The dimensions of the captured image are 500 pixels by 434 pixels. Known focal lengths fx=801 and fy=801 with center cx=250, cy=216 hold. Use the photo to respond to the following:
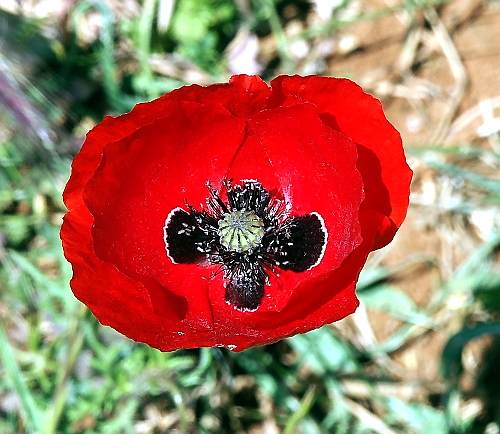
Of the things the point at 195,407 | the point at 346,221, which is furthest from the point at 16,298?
the point at 346,221

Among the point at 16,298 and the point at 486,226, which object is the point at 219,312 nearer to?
the point at 16,298

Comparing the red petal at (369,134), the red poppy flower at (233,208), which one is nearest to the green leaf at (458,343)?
the red poppy flower at (233,208)

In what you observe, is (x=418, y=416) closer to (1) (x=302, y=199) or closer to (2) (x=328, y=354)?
(2) (x=328, y=354)

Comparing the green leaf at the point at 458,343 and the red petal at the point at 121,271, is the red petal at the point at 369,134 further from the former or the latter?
the green leaf at the point at 458,343

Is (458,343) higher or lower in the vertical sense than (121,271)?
lower

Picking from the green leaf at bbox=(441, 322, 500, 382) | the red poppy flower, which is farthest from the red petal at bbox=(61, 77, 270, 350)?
the green leaf at bbox=(441, 322, 500, 382)

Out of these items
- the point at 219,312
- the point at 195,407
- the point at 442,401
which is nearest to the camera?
the point at 219,312

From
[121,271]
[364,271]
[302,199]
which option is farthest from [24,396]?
[364,271]

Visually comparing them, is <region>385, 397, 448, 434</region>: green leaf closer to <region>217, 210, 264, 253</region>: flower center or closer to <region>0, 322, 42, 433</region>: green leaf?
<region>217, 210, 264, 253</region>: flower center
